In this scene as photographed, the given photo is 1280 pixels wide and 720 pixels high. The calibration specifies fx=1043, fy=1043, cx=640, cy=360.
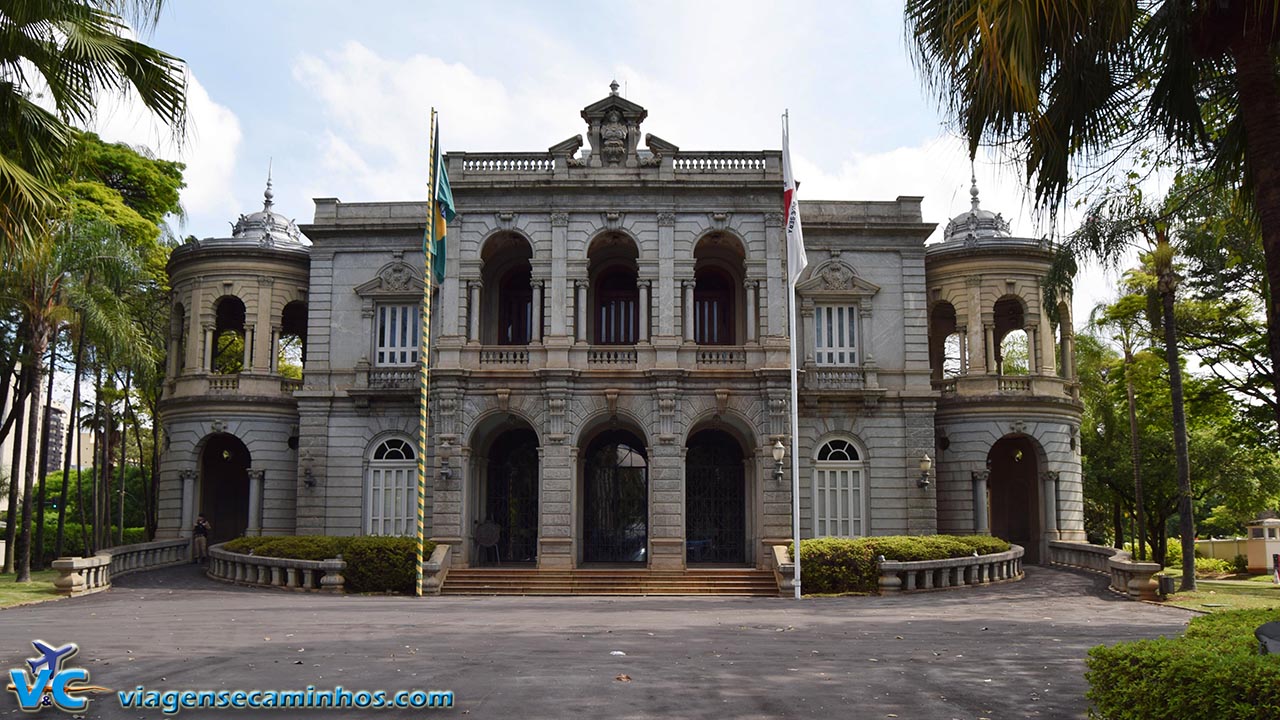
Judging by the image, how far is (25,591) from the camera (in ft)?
80.4

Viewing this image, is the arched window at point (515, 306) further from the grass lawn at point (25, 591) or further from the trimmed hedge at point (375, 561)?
the grass lawn at point (25, 591)

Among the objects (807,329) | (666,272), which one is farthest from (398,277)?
(807,329)

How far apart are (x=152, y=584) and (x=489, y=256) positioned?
13.3 meters

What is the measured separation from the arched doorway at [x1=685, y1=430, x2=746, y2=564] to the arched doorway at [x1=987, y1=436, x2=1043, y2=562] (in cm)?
941

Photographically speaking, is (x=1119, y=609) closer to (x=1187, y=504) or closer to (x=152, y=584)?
(x=1187, y=504)

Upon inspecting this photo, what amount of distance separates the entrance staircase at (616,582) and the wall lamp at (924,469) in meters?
6.28

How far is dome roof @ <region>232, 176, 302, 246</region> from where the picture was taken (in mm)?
35344

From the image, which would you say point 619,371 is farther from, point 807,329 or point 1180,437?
point 1180,437

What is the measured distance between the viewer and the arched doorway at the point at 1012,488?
118ft

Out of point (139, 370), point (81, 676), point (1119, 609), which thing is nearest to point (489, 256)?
point (139, 370)

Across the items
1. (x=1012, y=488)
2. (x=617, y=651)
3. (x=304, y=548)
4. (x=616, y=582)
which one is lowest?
(x=616, y=582)

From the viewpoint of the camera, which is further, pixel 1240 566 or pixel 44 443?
pixel 1240 566

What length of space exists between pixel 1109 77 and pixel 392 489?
2570 cm

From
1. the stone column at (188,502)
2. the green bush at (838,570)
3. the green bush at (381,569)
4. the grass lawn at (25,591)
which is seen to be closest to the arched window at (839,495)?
the green bush at (838,570)
